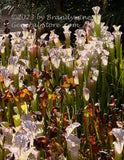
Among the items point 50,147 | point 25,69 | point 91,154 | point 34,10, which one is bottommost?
point 91,154

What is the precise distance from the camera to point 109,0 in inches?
176

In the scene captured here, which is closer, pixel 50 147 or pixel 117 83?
pixel 50 147

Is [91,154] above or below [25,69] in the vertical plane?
below

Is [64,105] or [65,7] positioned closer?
[64,105]

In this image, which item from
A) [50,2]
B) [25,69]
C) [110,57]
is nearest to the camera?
[25,69]

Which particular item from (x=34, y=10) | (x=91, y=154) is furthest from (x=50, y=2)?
(x=91, y=154)

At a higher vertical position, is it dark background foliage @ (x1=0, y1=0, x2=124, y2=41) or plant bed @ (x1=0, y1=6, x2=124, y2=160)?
dark background foliage @ (x1=0, y1=0, x2=124, y2=41)

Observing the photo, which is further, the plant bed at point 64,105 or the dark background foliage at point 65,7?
the dark background foliage at point 65,7

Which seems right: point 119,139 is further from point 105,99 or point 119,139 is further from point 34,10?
point 34,10

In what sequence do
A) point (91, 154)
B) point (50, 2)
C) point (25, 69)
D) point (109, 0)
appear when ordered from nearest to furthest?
1. point (91, 154)
2. point (25, 69)
3. point (109, 0)
4. point (50, 2)

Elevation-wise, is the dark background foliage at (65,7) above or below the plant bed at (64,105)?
above

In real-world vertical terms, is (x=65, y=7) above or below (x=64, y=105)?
above

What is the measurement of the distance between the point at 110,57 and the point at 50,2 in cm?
401

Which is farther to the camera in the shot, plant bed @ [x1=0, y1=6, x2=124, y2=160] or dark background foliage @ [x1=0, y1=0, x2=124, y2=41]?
dark background foliage @ [x1=0, y1=0, x2=124, y2=41]
